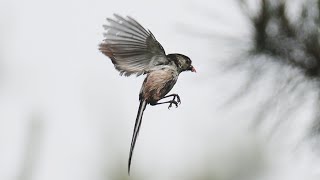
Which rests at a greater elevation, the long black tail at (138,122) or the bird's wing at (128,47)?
the bird's wing at (128,47)

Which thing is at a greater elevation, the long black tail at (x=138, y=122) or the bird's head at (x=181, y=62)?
the bird's head at (x=181, y=62)

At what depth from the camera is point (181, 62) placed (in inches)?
13.1

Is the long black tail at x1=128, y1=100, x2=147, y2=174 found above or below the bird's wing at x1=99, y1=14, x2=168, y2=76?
below

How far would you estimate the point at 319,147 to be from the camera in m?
0.51

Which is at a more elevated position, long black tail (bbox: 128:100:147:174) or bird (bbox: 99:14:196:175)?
bird (bbox: 99:14:196:175)

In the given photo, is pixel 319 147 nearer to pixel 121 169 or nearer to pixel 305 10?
pixel 305 10

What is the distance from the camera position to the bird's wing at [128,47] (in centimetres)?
30

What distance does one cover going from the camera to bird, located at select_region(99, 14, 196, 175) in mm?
299

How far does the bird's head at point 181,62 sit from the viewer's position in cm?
33

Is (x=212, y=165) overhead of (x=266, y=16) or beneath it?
beneath

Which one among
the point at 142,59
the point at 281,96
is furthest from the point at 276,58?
the point at 142,59

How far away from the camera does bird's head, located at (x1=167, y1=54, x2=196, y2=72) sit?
33 cm

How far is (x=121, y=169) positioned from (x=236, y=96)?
0.77 ft

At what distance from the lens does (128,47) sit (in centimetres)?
30
